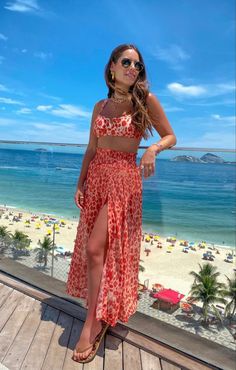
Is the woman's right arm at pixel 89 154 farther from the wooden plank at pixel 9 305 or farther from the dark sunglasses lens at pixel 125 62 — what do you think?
the wooden plank at pixel 9 305

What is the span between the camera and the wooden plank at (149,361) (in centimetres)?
162

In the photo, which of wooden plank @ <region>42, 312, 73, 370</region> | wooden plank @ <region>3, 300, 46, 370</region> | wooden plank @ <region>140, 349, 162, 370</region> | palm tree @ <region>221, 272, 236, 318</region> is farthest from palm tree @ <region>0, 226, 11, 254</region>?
palm tree @ <region>221, 272, 236, 318</region>

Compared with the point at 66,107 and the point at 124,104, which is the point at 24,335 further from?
the point at 66,107

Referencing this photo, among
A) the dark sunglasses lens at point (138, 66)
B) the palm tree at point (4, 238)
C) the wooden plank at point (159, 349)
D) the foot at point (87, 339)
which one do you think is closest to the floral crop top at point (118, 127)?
the dark sunglasses lens at point (138, 66)

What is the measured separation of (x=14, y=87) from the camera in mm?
107188

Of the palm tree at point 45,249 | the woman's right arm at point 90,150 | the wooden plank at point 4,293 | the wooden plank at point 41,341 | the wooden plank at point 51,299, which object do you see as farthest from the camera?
the palm tree at point 45,249

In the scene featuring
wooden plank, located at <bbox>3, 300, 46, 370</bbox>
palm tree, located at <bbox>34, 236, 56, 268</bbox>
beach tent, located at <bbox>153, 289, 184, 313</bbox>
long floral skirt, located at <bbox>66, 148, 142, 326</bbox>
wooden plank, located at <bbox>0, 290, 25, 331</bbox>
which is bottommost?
beach tent, located at <bbox>153, 289, 184, 313</bbox>

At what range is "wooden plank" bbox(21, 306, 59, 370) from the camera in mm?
1578

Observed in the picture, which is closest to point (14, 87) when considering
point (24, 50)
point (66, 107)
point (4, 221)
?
point (66, 107)

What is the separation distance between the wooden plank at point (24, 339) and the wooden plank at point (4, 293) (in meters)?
0.22

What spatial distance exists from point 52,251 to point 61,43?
83416mm

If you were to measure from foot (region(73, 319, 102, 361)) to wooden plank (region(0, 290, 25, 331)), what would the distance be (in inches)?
19.7

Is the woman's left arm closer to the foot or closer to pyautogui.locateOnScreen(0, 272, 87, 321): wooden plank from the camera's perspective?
the foot

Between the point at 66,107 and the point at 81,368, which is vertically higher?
the point at 66,107
